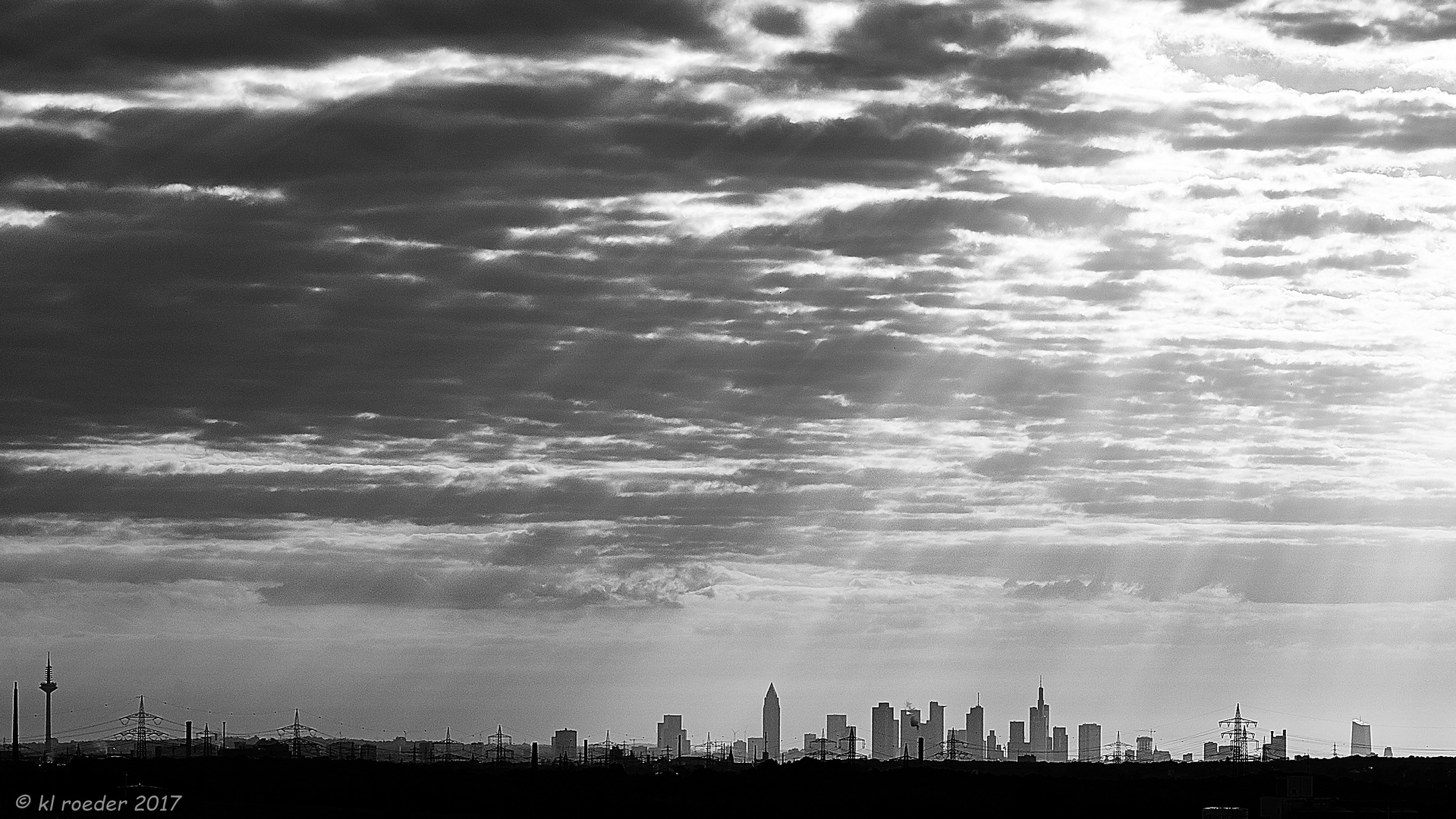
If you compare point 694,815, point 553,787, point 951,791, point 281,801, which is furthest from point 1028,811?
point 281,801

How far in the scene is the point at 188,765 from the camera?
655 feet

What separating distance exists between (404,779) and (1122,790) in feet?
238

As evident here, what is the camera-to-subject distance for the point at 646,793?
531 ft

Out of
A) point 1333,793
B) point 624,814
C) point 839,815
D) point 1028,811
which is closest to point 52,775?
point 624,814

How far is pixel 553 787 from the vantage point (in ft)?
543

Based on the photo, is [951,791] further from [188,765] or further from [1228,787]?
[188,765]

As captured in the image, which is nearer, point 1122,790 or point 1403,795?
point 1403,795

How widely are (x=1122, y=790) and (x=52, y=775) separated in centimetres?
10289

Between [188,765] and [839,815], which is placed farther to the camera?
[188,765]

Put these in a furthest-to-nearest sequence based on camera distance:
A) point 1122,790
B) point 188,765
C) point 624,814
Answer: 1. point 188,765
2. point 1122,790
3. point 624,814

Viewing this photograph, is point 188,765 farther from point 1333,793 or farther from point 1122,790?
point 1333,793

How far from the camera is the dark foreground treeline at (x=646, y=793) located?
130m

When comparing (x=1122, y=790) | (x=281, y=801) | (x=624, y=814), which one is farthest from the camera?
(x=1122, y=790)

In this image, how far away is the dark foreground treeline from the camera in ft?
425
